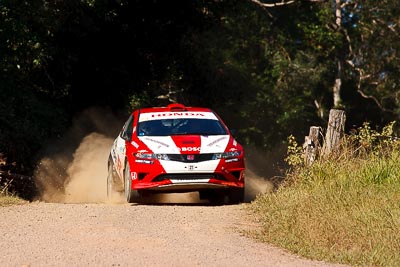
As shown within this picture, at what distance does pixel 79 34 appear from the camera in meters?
26.3

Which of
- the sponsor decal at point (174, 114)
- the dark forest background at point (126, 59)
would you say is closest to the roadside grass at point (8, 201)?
the sponsor decal at point (174, 114)

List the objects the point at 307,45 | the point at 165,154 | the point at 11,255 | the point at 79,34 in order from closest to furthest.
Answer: the point at 11,255, the point at 165,154, the point at 79,34, the point at 307,45

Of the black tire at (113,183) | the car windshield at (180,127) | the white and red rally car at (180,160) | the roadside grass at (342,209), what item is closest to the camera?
the roadside grass at (342,209)

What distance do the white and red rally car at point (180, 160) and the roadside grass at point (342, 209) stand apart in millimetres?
783

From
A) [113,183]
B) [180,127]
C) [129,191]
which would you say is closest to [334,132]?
[180,127]

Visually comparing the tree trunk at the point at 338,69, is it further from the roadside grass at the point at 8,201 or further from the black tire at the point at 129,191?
the roadside grass at the point at 8,201

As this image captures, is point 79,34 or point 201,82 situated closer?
point 79,34

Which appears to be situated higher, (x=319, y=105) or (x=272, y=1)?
(x=272, y=1)

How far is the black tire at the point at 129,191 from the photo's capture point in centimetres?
1627

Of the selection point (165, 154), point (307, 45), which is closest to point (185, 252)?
point (165, 154)

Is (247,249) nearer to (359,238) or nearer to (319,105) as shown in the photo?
(359,238)

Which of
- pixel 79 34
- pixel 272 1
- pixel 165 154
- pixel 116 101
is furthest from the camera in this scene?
pixel 272 1

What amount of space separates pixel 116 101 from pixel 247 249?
1726 cm

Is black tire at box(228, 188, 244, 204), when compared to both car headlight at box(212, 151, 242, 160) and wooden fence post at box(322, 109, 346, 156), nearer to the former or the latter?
car headlight at box(212, 151, 242, 160)
